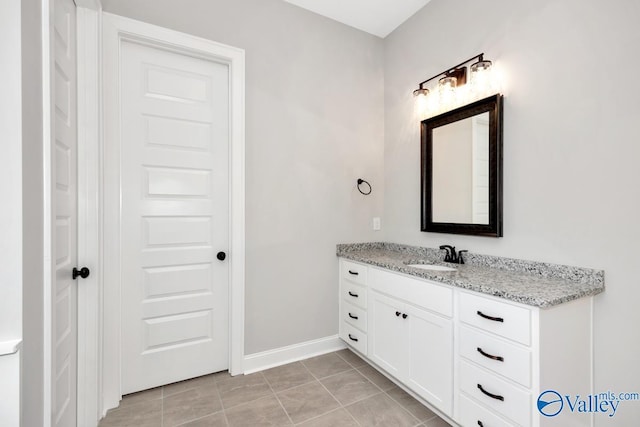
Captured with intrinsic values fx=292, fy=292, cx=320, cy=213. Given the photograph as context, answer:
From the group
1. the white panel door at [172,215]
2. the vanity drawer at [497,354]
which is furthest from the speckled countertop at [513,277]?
the white panel door at [172,215]

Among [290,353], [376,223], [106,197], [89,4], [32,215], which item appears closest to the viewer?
[32,215]

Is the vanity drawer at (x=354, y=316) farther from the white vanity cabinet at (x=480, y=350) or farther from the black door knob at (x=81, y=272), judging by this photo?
the black door knob at (x=81, y=272)

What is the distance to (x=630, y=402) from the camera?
135cm

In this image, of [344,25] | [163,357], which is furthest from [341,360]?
[344,25]

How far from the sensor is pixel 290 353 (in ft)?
7.86

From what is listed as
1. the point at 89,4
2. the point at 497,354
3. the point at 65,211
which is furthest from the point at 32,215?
the point at 497,354

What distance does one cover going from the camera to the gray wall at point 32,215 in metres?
0.90

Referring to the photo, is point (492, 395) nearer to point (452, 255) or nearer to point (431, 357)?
point (431, 357)

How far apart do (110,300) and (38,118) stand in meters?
1.25

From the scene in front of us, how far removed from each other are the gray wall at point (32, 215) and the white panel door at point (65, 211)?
0.31m

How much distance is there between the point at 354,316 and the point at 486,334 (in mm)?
1151

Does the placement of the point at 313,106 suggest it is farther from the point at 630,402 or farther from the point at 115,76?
the point at 630,402

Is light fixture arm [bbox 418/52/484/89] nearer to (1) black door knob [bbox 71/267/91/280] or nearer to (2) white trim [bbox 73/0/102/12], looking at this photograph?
(2) white trim [bbox 73/0/102/12]

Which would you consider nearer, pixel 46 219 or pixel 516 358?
pixel 46 219
